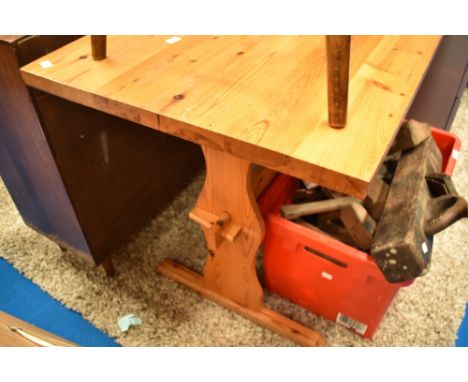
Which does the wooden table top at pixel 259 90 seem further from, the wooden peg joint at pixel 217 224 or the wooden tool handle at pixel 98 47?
the wooden peg joint at pixel 217 224

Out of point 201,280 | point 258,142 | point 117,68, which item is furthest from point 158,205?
point 258,142

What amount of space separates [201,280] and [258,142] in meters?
0.66

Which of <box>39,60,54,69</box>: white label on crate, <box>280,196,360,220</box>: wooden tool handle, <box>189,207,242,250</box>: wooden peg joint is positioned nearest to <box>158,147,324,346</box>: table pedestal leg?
<box>189,207,242,250</box>: wooden peg joint

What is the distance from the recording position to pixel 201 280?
3.71ft

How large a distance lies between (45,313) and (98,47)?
74cm

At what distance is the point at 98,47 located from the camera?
2.41 ft

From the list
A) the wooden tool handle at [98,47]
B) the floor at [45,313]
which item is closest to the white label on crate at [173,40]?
the wooden tool handle at [98,47]

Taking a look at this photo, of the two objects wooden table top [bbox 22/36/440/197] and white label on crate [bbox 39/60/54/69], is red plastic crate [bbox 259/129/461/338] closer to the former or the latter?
wooden table top [bbox 22/36/440/197]

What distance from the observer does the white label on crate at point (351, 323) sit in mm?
1010

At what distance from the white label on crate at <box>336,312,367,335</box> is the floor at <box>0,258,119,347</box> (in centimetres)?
58

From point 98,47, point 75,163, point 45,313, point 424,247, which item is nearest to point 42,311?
point 45,313

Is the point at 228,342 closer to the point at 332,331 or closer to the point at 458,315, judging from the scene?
the point at 332,331

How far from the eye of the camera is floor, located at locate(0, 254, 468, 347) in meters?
1.03

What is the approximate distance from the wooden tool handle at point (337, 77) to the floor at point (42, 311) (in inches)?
31.5
